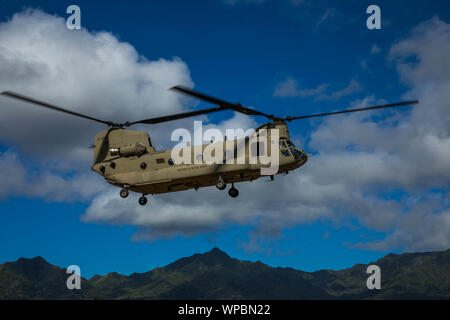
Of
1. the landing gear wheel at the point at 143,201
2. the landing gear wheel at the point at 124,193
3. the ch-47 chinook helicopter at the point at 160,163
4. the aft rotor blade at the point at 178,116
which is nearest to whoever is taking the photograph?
the aft rotor blade at the point at 178,116

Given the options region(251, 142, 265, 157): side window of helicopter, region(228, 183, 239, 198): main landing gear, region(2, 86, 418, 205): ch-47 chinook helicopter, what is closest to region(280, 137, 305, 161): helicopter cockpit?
region(2, 86, 418, 205): ch-47 chinook helicopter

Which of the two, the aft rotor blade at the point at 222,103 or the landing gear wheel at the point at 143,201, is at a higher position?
the aft rotor blade at the point at 222,103

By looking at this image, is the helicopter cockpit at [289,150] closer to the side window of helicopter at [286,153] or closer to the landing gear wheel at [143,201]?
the side window of helicopter at [286,153]

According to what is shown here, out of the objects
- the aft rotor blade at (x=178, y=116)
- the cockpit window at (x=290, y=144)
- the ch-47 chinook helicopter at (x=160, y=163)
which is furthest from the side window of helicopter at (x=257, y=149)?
the aft rotor blade at (x=178, y=116)

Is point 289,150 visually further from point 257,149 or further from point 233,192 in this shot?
point 233,192

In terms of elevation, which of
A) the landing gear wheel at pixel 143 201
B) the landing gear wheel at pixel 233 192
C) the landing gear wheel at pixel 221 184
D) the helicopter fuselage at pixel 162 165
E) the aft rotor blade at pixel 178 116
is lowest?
the landing gear wheel at pixel 143 201

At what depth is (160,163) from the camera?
133 feet

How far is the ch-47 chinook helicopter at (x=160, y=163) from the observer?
37.6 meters

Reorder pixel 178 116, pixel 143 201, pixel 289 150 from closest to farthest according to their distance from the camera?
pixel 178 116, pixel 289 150, pixel 143 201

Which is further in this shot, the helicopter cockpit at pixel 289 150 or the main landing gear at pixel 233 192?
the main landing gear at pixel 233 192

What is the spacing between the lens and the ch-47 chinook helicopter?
3759 cm

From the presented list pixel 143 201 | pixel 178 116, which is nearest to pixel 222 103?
pixel 178 116

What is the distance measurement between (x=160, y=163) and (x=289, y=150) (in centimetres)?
1141
